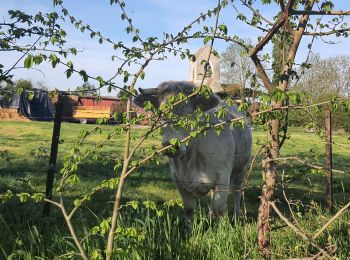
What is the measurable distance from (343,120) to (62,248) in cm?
1839

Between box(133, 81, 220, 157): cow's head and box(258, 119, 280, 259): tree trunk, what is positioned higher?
box(133, 81, 220, 157): cow's head

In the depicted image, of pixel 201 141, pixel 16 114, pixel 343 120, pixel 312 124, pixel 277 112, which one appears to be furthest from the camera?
pixel 16 114

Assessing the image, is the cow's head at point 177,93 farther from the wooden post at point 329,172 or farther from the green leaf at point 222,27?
the wooden post at point 329,172

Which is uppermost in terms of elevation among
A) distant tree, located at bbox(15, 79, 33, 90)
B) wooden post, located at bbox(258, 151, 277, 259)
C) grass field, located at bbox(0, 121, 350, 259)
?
distant tree, located at bbox(15, 79, 33, 90)

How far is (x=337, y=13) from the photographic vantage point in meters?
2.73

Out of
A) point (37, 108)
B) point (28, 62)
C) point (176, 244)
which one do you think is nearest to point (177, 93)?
point (176, 244)

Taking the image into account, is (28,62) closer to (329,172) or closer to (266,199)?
(266,199)

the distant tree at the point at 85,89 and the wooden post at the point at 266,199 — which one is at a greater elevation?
the distant tree at the point at 85,89

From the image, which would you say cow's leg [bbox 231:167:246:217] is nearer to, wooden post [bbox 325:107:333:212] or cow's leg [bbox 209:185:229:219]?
wooden post [bbox 325:107:333:212]

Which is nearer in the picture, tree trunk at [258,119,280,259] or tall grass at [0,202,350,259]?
tree trunk at [258,119,280,259]

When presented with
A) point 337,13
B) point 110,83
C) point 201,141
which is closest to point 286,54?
point 337,13

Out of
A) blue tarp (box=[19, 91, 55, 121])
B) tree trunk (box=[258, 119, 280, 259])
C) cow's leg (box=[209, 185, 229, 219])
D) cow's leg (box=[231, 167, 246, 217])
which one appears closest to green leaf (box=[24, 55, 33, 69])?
tree trunk (box=[258, 119, 280, 259])

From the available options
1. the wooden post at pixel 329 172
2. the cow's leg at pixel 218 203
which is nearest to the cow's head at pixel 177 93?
the cow's leg at pixel 218 203

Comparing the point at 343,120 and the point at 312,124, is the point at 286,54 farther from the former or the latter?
the point at 343,120
